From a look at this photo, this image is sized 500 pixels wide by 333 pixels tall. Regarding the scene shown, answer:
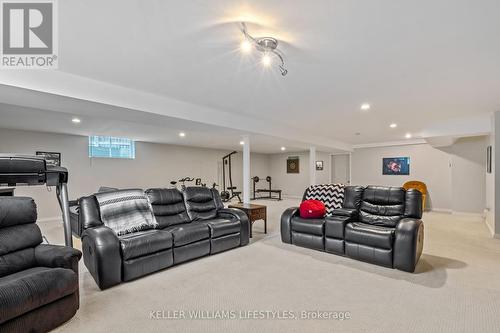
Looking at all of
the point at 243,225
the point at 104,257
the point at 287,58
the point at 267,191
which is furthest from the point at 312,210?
the point at 267,191

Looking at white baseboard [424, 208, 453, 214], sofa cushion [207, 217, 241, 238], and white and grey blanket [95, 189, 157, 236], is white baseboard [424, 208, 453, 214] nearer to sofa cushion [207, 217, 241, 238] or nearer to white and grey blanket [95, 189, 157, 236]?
sofa cushion [207, 217, 241, 238]

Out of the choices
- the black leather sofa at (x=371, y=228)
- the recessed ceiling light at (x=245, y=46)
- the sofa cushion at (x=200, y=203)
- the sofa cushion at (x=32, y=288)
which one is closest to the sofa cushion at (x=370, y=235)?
the black leather sofa at (x=371, y=228)

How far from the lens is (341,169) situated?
34.4ft

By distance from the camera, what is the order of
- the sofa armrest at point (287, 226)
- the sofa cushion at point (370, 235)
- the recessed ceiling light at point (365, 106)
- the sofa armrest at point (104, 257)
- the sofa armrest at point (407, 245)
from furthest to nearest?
the recessed ceiling light at point (365, 106)
the sofa armrest at point (287, 226)
the sofa cushion at point (370, 235)
the sofa armrest at point (407, 245)
the sofa armrest at point (104, 257)

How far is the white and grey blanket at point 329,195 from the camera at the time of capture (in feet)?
14.6

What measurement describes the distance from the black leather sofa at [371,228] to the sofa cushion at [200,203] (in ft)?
4.25

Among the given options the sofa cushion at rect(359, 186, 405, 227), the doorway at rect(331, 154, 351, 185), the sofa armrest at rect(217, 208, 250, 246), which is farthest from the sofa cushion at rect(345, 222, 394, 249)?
the doorway at rect(331, 154, 351, 185)

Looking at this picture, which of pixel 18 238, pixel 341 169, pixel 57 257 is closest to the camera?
pixel 57 257

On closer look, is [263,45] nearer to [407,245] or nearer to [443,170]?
[407,245]

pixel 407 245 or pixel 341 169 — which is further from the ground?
pixel 341 169

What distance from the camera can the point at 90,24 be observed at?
2025 mm

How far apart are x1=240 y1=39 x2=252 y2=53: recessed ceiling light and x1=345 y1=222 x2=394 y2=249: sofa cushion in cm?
277

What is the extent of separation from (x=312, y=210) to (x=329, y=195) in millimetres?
591

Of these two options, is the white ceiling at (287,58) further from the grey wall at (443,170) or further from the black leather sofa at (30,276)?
the grey wall at (443,170)
